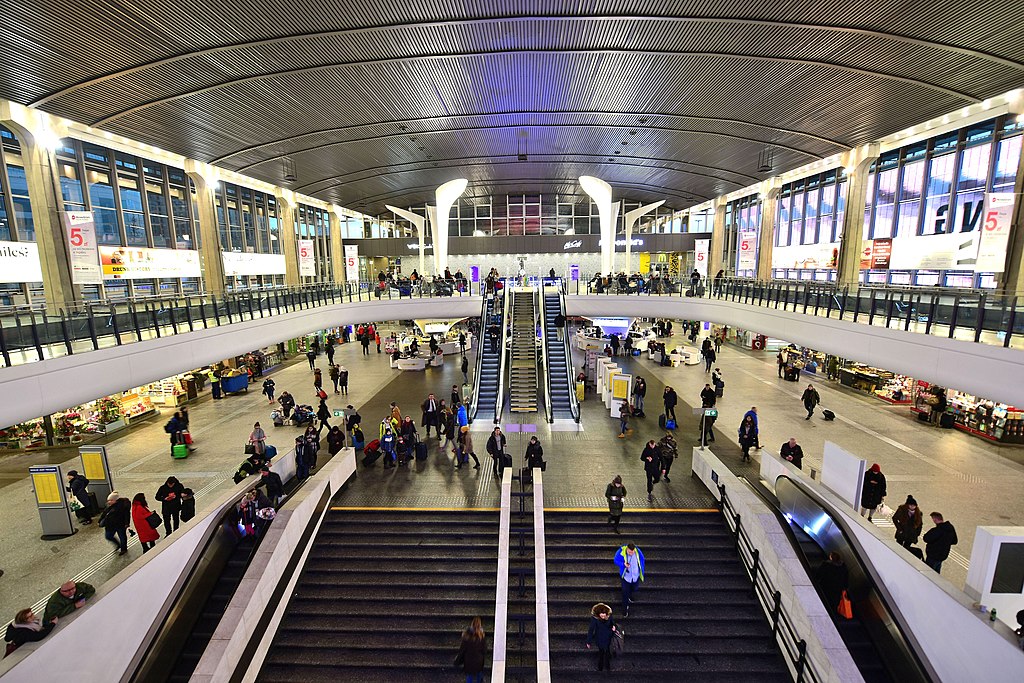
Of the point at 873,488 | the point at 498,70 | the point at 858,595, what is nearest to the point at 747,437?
the point at 873,488

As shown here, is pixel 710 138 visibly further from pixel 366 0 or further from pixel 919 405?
pixel 366 0

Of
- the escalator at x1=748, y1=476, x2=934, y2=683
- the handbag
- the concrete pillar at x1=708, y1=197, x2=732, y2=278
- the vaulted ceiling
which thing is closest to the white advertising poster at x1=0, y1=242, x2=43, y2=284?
the vaulted ceiling

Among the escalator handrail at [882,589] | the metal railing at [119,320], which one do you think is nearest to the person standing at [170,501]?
the metal railing at [119,320]

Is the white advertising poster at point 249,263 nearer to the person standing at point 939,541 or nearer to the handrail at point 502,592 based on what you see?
the handrail at point 502,592

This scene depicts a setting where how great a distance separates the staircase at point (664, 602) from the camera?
21.6ft

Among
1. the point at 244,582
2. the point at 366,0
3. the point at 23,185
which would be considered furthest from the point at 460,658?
the point at 23,185

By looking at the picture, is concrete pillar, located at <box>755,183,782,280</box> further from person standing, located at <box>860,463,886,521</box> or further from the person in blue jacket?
the person in blue jacket

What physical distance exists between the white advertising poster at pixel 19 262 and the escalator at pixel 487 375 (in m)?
12.0

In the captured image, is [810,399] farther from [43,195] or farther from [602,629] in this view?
[43,195]

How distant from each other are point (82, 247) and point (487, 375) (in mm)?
11621

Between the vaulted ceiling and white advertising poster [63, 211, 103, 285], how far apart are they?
332 cm

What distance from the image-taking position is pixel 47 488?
8.21 meters

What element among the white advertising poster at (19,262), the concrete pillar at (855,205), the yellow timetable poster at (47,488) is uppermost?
the concrete pillar at (855,205)

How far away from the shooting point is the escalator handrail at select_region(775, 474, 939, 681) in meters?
6.14
